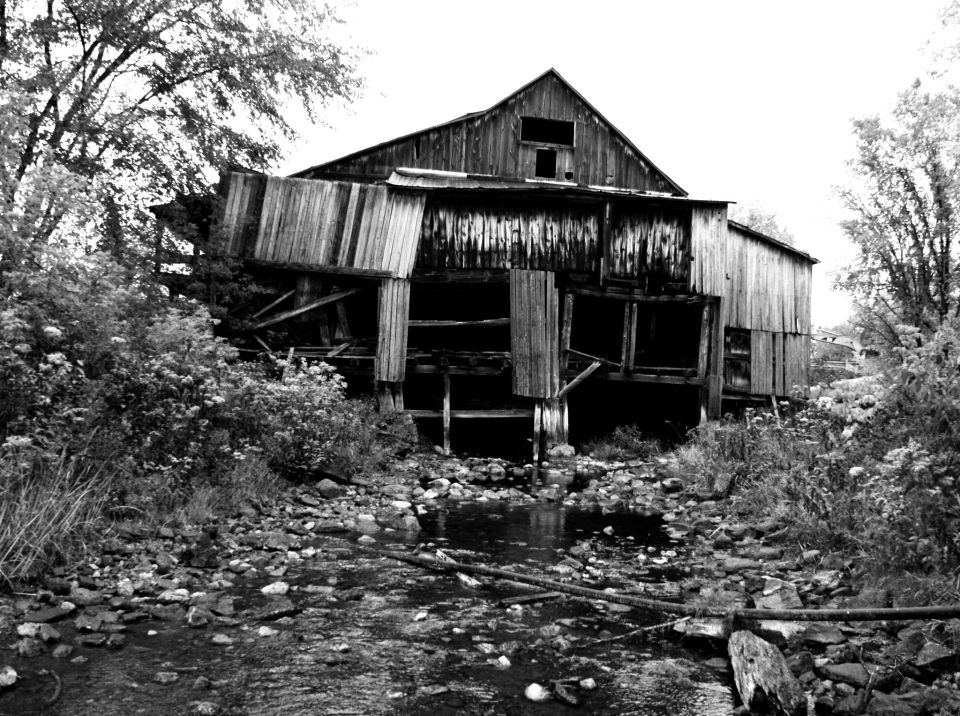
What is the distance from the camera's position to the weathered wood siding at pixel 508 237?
15047 mm

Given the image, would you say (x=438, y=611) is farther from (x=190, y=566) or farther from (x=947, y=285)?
(x=947, y=285)

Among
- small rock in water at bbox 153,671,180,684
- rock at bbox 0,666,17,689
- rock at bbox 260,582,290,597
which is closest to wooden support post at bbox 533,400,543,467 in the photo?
rock at bbox 260,582,290,597

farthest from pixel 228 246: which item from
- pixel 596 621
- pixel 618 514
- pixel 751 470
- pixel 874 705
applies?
pixel 874 705

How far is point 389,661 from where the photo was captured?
4.03 meters

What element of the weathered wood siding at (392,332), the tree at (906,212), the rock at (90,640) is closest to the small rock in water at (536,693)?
the rock at (90,640)

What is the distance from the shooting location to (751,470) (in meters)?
8.85

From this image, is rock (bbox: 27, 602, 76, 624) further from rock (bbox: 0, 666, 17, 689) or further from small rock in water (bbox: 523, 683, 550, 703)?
small rock in water (bbox: 523, 683, 550, 703)

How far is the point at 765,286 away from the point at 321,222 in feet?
36.8

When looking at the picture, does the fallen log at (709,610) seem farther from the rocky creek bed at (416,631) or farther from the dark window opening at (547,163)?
the dark window opening at (547,163)

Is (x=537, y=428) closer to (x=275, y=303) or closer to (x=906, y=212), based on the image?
(x=275, y=303)

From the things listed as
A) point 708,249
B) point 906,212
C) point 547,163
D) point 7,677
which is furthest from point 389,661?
point 906,212

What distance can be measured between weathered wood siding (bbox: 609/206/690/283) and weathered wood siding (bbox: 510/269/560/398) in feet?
5.73

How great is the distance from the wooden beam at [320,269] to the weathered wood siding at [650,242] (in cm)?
535

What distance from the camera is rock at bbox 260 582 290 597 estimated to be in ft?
16.7
